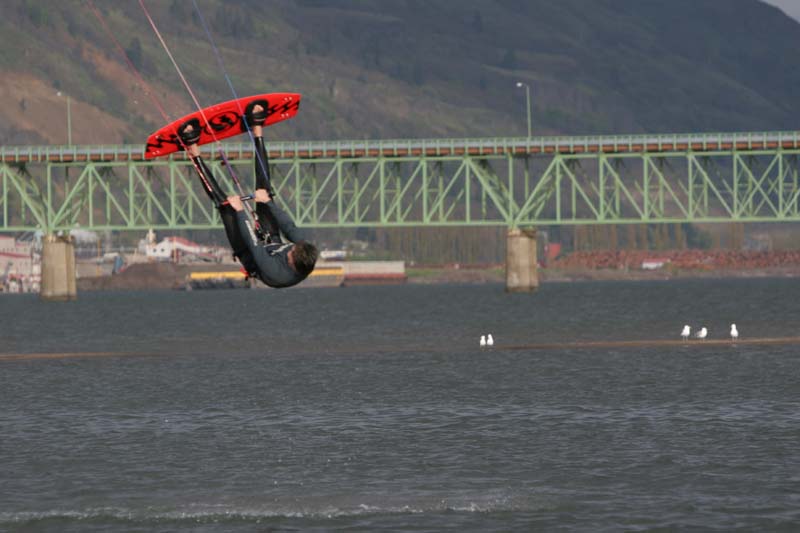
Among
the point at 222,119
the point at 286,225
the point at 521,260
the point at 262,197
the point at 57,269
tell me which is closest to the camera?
the point at 286,225

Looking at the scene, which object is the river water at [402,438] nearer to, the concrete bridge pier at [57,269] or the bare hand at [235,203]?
the bare hand at [235,203]

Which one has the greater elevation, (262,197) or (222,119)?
(222,119)

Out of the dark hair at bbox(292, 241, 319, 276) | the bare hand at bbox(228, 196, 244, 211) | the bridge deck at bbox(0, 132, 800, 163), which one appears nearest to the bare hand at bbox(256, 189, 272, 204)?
the bare hand at bbox(228, 196, 244, 211)

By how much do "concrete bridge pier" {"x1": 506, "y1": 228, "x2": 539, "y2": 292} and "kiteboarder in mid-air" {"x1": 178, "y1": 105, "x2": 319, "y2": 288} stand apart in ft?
448

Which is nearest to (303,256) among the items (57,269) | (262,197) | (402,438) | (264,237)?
(264,237)

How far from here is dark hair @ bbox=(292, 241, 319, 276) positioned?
88.9ft

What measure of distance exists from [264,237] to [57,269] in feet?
487

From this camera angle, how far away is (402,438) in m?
42.5

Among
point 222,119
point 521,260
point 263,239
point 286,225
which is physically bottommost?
point 263,239

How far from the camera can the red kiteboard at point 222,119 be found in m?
29.2

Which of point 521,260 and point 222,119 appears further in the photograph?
point 521,260

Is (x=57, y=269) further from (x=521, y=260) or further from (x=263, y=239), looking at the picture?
(x=263, y=239)

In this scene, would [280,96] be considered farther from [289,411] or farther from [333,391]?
[333,391]

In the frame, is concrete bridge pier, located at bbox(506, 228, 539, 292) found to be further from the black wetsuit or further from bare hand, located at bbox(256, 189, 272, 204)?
bare hand, located at bbox(256, 189, 272, 204)
